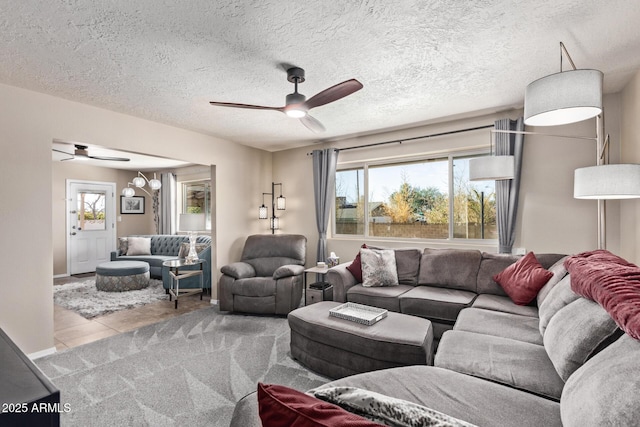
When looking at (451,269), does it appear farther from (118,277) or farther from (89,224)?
(89,224)

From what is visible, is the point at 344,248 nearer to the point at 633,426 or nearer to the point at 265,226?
the point at 265,226

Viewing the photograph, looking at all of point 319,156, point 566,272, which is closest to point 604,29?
point 566,272

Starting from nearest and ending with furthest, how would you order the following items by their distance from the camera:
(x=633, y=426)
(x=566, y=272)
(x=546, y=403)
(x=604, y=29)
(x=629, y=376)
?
(x=633, y=426) → (x=629, y=376) → (x=546, y=403) → (x=604, y=29) → (x=566, y=272)

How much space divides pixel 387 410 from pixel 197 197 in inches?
297

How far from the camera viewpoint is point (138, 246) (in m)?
6.63

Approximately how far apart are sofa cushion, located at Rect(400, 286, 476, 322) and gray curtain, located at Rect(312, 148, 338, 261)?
2.00 m

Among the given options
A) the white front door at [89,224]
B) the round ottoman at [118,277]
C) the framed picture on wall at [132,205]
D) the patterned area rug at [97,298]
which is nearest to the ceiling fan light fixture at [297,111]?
the patterned area rug at [97,298]

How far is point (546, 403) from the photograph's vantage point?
4.27 feet

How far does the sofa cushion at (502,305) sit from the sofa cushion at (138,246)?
255 inches

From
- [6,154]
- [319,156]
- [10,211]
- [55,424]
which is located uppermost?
[319,156]

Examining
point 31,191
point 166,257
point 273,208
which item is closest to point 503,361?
point 31,191

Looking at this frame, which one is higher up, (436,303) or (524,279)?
(524,279)

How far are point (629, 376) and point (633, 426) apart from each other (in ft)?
0.58

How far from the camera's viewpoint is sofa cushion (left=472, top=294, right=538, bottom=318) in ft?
8.45
